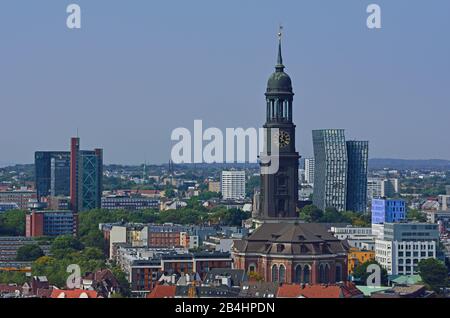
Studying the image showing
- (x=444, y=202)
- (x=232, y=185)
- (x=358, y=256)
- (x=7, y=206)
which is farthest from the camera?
(x=232, y=185)

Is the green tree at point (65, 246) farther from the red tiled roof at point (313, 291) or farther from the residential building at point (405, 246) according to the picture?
the red tiled roof at point (313, 291)

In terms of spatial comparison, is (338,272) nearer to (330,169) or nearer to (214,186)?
(330,169)

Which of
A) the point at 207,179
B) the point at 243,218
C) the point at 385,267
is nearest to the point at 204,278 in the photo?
the point at 385,267

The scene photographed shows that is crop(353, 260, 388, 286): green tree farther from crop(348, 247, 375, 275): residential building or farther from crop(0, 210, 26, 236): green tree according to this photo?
crop(0, 210, 26, 236): green tree

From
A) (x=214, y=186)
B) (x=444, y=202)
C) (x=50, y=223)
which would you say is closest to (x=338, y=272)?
(x=50, y=223)

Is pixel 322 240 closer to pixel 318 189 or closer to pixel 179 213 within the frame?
pixel 179 213

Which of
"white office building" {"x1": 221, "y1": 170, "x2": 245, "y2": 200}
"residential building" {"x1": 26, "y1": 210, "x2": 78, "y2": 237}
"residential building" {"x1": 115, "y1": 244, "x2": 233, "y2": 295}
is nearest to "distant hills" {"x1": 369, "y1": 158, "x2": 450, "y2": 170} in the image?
"white office building" {"x1": 221, "y1": 170, "x2": 245, "y2": 200}
